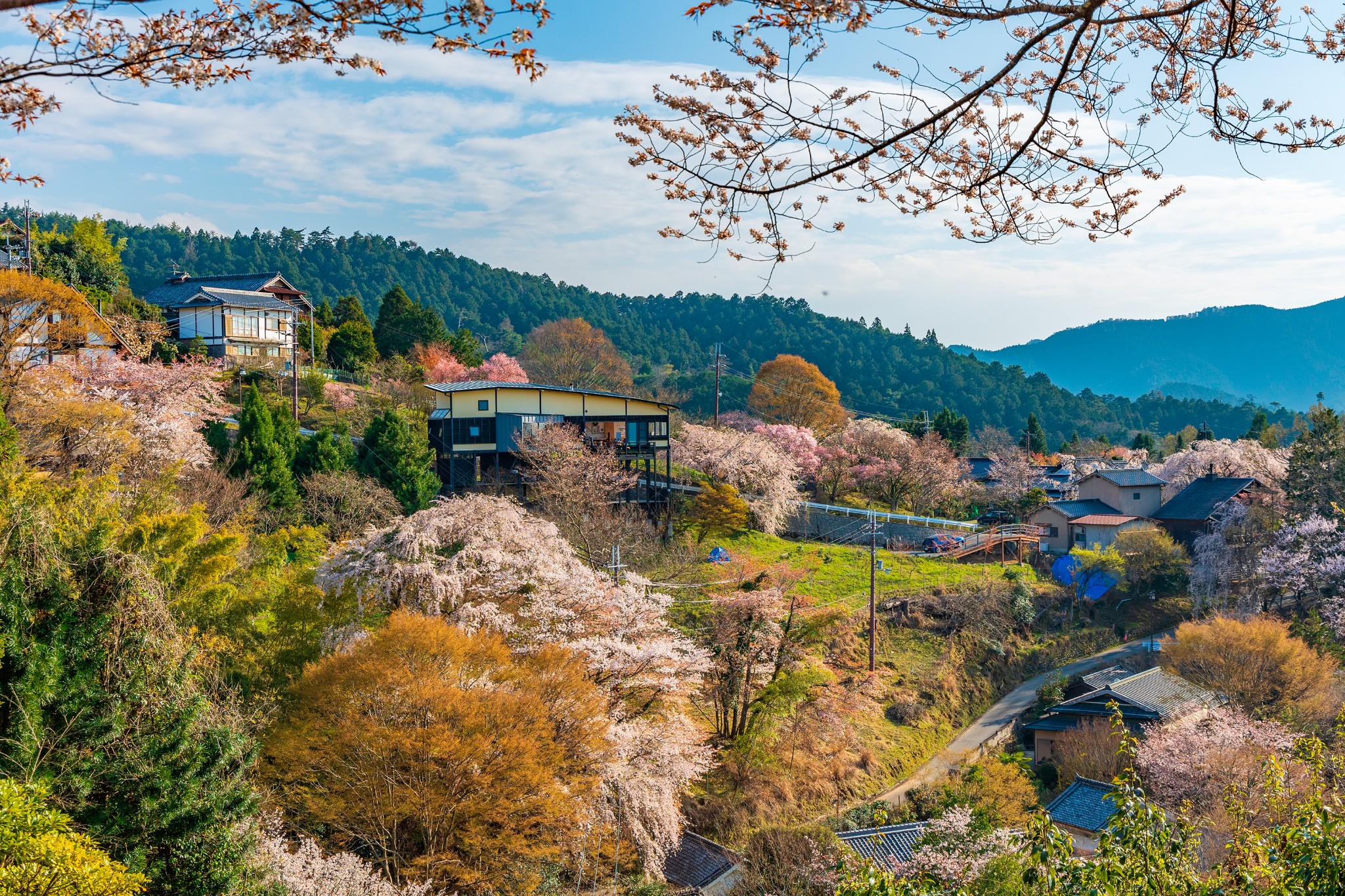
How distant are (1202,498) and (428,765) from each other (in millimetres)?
33972

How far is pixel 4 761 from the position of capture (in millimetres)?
8164

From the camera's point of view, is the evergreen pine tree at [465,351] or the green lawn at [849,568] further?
the evergreen pine tree at [465,351]

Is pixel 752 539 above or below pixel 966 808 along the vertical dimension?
above

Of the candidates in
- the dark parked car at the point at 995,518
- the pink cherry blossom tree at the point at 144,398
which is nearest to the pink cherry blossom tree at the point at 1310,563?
the dark parked car at the point at 995,518

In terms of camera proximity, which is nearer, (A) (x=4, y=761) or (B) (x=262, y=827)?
(A) (x=4, y=761)

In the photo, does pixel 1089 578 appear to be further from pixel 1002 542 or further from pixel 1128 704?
pixel 1128 704

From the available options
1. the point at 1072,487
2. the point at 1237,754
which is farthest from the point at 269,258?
the point at 1237,754

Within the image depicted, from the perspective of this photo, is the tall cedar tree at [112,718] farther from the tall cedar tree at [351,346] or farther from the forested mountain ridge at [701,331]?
the forested mountain ridge at [701,331]

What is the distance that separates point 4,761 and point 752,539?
2255 cm

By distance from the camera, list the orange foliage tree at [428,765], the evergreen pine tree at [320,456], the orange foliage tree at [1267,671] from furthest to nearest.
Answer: the evergreen pine tree at [320,456]
the orange foliage tree at [1267,671]
the orange foliage tree at [428,765]

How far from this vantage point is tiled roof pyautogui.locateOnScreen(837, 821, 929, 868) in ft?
43.6

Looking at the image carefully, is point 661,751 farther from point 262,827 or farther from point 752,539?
point 752,539

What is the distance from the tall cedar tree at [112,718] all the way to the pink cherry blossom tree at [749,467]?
2185 cm

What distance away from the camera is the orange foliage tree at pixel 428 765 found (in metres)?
10.2
